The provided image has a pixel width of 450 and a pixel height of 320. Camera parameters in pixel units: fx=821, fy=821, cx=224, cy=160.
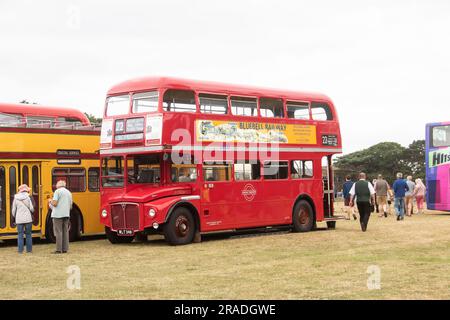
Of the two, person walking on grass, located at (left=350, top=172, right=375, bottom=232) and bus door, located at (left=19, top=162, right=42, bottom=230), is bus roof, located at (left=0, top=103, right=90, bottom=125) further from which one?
person walking on grass, located at (left=350, top=172, right=375, bottom=232)

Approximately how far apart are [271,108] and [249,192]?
2485mm

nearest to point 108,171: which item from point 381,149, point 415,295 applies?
point 415,295

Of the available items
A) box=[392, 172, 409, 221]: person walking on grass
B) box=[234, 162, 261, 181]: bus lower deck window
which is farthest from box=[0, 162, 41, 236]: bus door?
box=[392, 172, 409, 221]: person walking on grass

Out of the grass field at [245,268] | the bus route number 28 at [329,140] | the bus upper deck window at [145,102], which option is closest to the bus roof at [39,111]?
the grass field at [245,268]

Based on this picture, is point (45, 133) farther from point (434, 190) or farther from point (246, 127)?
point (434, 190)

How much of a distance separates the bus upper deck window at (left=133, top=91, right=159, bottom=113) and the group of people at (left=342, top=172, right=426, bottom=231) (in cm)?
652

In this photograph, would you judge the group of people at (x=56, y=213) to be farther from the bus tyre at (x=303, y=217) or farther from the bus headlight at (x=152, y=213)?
the bus tyre at (x=303, y=217)

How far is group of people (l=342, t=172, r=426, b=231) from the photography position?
22.7 meters

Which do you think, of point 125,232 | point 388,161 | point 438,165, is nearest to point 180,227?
point 125,232

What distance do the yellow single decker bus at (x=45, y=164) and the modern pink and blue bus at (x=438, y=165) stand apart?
54.6ft

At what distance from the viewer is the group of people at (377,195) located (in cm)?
2273

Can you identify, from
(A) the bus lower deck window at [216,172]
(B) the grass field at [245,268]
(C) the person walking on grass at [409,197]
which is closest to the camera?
(B) the grass field at [245,268]

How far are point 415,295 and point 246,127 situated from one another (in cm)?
1142

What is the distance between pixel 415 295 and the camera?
35.3ft
